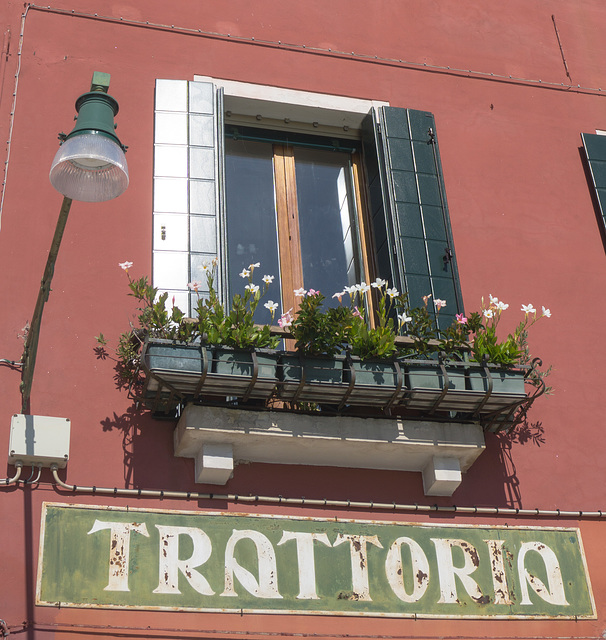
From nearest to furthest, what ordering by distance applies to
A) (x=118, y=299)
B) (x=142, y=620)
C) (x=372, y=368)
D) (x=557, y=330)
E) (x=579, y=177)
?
(x=142, y=620) < (x=372, y=368) < (x=118, y=299) < (x=557, y=330) < (x=579, y=177)

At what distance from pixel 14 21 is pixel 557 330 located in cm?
351

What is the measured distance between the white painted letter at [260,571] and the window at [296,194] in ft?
4.08

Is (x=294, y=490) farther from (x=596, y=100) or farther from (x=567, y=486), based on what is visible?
(x=596, y=100)

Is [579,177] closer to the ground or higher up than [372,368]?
higher up

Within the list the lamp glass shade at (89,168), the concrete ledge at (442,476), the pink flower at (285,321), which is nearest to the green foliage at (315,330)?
the pink flower at (285,321)

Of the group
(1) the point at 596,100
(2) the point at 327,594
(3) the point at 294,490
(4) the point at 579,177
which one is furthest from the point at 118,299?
(1) the point at 596,100

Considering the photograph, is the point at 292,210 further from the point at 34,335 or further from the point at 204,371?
the point at 34,335

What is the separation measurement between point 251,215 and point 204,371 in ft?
5.41

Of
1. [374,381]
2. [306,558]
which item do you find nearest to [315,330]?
[374,381]

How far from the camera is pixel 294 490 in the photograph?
5.14m

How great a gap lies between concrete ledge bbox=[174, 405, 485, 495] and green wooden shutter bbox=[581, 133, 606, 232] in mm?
1996

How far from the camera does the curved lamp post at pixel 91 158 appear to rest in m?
4.13

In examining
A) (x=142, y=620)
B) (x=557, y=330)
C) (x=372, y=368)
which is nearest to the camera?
(x=142, y=620)

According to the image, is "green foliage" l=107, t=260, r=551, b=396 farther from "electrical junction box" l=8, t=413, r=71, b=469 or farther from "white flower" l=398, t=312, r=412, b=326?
"electrical junction box" l=8, t=413, r=71, b=469
